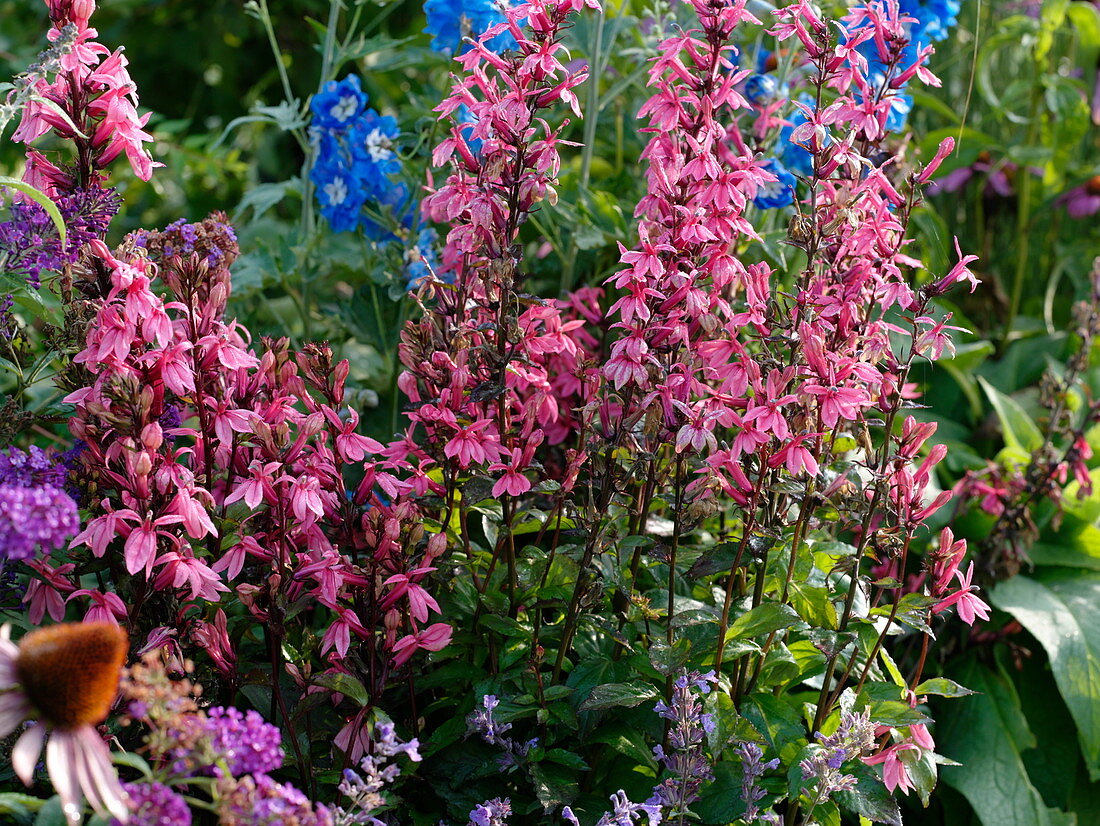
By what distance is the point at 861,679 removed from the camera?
125 centimetres

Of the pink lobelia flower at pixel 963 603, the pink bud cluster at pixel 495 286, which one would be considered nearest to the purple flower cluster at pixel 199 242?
the pink bud cluster at pixel 495 286

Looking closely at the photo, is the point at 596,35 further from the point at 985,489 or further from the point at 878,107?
the point at 985,489

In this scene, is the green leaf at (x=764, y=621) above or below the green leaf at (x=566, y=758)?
above

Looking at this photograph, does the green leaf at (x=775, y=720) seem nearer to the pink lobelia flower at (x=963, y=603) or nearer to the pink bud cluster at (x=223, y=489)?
the pink lobelia flower at (x=963, y=603)

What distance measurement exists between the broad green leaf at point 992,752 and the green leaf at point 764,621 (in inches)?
29.1

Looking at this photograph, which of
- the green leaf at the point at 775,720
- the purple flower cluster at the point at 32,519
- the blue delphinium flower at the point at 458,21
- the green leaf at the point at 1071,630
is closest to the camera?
the purple flower cluster at the point at 32,519

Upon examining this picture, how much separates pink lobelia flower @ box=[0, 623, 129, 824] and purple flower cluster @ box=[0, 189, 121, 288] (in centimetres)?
56

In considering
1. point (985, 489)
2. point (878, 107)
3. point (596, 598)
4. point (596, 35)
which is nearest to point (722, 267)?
point (878, 107)

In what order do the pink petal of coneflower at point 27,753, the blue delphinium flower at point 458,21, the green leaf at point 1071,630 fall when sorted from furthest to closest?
the green leaf at point 1071,630 → the blue delphinium flower at point 458,21 → the pink petal of coneflower at point 27,753

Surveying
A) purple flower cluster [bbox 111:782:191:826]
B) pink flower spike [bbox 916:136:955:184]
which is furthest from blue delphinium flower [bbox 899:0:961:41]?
purple flower cluster [bbox 111:782:191:826]

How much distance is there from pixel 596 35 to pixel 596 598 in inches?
45.7

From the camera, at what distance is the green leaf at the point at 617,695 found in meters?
1.12

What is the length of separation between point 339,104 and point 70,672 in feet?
4.33

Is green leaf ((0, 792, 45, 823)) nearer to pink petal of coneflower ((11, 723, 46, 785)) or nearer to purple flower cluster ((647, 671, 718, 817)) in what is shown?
pink petal of coneflower ((11, 723, 46, 785))
